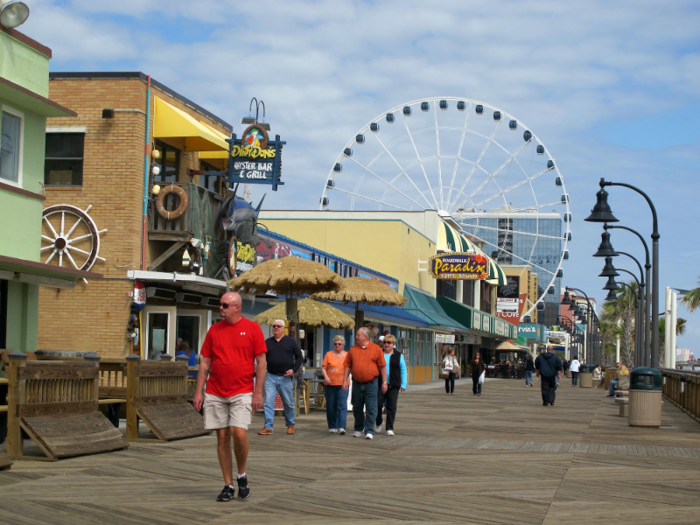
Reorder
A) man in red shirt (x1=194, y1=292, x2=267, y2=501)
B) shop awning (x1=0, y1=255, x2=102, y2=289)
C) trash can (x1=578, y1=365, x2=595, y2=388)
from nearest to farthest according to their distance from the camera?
man in red shirt (x1=194, y1=292, x2=267, y2=501), shop awning (x1=0, y1=255, x2=102, y2=289), trash can (x1=578, y1=365, x2=595, y2=388)

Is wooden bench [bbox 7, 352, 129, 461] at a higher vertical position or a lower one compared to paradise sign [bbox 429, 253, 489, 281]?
lower

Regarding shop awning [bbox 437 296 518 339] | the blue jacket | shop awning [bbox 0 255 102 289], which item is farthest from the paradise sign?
shop awning [bbox 0 255 102 289]

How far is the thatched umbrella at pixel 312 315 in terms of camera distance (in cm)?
2095

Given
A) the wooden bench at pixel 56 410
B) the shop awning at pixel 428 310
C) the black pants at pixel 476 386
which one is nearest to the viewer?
the wooden bench at pixel 56 410

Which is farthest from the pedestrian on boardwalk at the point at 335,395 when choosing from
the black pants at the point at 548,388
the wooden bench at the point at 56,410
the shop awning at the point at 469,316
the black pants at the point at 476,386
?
the shop awning at the point at 469,316

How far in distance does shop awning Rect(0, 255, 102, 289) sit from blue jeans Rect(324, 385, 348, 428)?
176 inches

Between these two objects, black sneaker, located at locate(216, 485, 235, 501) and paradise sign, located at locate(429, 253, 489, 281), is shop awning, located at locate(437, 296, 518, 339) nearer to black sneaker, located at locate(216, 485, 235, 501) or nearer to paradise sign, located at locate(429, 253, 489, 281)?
paradise sign, located at locate(429, 253, 489, 281)

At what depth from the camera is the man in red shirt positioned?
7914 mm

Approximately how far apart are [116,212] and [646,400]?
444 inches

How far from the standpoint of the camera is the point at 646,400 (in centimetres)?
1719

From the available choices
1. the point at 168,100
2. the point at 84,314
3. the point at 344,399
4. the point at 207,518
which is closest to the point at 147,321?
the point at 84,314

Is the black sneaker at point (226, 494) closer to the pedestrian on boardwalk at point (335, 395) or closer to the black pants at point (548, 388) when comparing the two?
the pedestrian on boardwalk at point (335, 395)

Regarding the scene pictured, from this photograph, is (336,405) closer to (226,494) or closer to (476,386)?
(226,494)

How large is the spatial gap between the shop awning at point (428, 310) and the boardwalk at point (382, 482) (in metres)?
24.5
